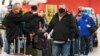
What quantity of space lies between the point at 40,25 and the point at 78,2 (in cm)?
901

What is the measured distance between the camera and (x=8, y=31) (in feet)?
27.8

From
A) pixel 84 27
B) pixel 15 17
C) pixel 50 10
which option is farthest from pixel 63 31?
pixel 50 10

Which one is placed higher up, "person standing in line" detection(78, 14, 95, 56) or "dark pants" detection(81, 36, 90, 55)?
"person standing in line" detection(78, 14, 95, 56)

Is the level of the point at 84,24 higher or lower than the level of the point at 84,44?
higher

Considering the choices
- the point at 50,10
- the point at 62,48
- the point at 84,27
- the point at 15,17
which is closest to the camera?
the point at 62,48

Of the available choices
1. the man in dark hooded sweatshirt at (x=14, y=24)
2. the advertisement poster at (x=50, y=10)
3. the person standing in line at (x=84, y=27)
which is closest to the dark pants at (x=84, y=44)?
the person standing in line at (x=84, y=27)

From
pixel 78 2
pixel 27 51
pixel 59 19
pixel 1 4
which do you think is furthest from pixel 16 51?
pixel 78 2

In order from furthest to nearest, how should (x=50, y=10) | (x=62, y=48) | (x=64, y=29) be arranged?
(x=50, y=10) < (x=62, y=48) < (x=64, y=29)

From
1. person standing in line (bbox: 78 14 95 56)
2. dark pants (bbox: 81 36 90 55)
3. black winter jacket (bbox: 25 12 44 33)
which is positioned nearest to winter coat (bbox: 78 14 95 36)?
person standing in line (bbox: 78 14 95 56)

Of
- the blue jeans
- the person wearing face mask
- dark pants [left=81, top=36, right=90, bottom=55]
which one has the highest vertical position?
the person wearing face mask

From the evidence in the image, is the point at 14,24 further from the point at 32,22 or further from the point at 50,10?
the point at 50,10

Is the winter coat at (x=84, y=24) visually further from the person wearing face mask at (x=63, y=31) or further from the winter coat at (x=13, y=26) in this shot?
the person wearing face mask at (x=63, y=31)

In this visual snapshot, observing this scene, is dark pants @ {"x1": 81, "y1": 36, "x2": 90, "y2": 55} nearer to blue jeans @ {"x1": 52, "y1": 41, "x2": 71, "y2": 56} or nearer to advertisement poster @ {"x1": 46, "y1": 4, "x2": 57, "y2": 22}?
advertisement poster @ {"x1": 46, "y1": 4, "x2": 57, "y2": 22}


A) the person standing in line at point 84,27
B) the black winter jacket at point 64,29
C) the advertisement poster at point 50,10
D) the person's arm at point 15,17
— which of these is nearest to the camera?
the black winter jacket at point 64,29
